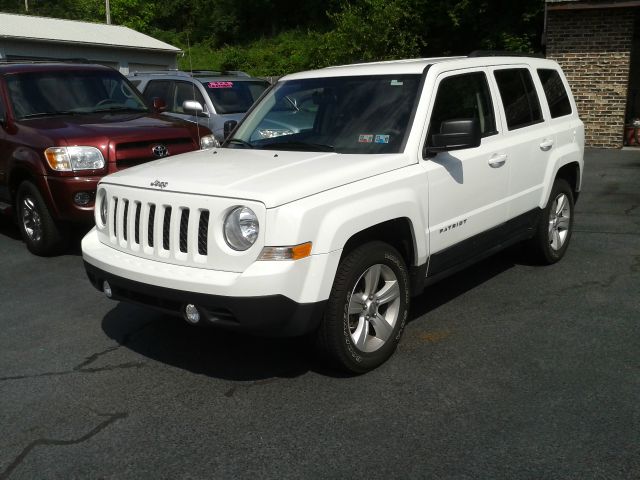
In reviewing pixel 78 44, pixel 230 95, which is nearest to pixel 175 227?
pixel 230 95

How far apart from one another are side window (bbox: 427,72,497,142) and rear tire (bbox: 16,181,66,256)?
13.9 ft

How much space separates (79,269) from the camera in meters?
6.94

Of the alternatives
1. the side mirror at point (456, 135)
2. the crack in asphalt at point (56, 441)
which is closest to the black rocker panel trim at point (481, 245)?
the side mirror at point (456, 135)

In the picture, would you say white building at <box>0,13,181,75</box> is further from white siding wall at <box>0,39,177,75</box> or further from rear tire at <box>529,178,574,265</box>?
rear tire at <box>529,178,574,265</box>

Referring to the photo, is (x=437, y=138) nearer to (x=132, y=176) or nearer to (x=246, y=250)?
(x=246, y=250)

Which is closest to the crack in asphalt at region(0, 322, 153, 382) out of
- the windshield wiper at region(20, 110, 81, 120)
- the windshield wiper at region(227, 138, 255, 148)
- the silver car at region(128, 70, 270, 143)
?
the windshield wiper at region(227, 138, 255, 148)

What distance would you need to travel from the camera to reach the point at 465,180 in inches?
195

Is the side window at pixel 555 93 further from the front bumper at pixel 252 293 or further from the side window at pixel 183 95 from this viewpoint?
the side window at pixel 183 95

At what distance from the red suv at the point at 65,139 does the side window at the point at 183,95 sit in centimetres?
288

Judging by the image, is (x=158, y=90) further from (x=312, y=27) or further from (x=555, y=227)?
(x=312, y=27)

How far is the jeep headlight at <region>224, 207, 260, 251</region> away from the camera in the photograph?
3.80 metres

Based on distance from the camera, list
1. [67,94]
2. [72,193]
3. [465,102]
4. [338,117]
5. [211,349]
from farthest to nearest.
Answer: [67,94] → [72,193] → [465,102] → [338,117] → [211,349]

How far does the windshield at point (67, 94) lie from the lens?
26.1ft

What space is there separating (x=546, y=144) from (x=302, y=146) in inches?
92.7
